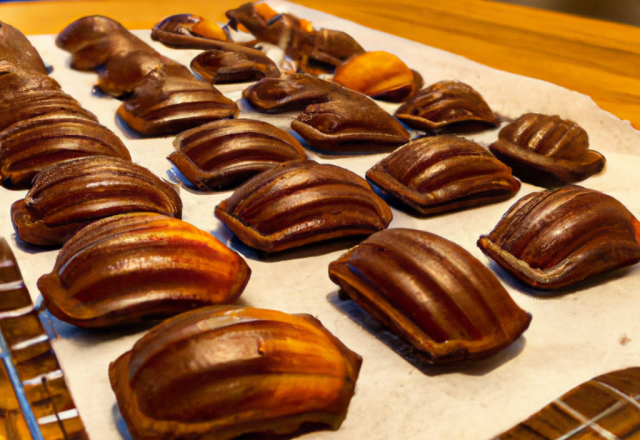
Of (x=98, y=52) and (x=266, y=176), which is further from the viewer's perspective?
(x=98, y=52)

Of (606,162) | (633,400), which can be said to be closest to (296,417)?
(633,400)

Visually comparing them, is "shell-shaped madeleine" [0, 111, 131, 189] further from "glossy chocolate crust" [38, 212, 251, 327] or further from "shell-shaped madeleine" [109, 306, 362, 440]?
"shell-shaped madeleine" [109, 306, 362, 440]

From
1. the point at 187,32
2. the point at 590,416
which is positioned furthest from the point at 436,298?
the point at 187,32

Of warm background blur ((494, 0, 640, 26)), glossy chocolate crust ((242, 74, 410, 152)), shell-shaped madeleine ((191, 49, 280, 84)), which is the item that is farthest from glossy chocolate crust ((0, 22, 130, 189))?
warm background blur ((494, 0, 640, 26))

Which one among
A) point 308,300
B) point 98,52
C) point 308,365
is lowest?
point 98,52

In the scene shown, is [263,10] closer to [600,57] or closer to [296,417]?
[600,57]

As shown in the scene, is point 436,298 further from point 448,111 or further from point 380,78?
point 380,78

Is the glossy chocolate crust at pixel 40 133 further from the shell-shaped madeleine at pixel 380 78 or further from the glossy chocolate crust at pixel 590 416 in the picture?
the glossy chocolate crust at pixel 590 416
